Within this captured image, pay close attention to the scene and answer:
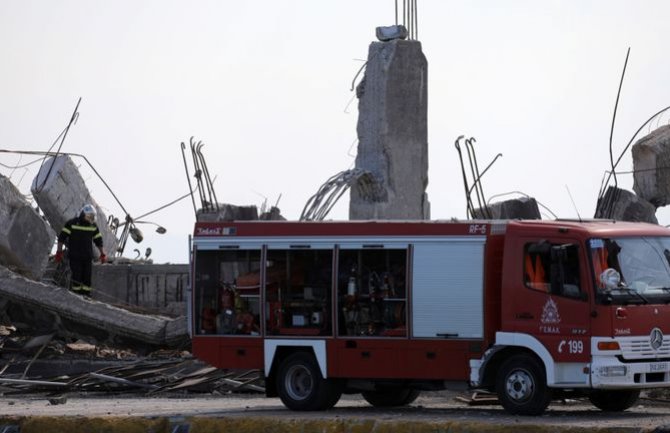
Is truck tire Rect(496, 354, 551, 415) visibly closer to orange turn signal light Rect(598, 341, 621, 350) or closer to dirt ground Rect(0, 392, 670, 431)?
dirt ground Rect(0, 392, 670, 431)

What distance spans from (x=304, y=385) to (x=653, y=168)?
7.17 m

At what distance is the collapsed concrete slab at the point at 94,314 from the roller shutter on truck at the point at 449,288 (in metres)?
6.49

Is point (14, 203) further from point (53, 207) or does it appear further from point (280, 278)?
point (280, 278)

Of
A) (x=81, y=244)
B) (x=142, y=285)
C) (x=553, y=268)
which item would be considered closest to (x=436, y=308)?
(x=553, y=268)

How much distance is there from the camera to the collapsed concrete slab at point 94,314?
77.0 feet

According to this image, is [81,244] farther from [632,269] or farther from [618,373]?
[618,373]

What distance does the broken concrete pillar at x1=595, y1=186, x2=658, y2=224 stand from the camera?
2188 centimetres

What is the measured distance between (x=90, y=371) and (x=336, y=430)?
7.63m

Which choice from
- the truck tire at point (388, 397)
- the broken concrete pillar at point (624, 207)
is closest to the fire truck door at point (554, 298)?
the truck tire at point (388, 397)

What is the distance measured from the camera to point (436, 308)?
17.4 m

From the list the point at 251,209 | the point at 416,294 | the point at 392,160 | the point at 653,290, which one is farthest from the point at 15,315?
the point at 653,290

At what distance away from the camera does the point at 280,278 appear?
18.3 metres

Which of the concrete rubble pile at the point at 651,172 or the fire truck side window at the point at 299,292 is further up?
the concrete rubble pile at the point at 651,172

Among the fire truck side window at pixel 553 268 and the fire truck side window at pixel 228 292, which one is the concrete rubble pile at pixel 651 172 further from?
the fire truck side window at pixel 228 292
